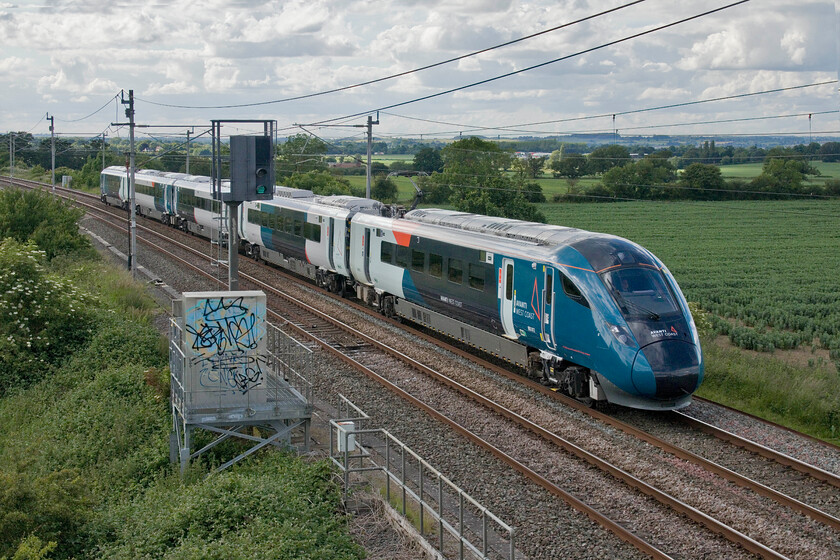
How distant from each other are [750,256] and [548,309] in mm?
43647

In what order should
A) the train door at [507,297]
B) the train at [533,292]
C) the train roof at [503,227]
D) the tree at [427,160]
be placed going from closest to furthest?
1. the train at [533,292]
2. the train roof at [503,227]
3. the train door at [507,297]
4. the tree at [427,160]

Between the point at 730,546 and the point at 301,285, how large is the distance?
21.9 metres

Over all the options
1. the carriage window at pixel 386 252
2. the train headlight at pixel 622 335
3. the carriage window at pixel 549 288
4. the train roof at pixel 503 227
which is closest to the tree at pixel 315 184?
the carriage window at pixel 386 252

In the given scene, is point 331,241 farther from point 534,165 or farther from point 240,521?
point 534,165

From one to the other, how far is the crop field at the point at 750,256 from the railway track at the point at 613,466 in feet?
43.9

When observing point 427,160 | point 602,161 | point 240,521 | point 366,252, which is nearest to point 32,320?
point 366,252

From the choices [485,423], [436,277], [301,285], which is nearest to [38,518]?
[485,423]

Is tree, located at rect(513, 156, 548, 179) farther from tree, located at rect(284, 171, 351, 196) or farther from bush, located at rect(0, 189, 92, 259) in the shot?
bush, located at rect(0, 189, 92, 259)

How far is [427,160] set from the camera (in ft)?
345

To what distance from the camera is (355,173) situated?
112m

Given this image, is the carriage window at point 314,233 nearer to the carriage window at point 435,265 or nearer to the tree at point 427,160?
the carriage window at point 435,265

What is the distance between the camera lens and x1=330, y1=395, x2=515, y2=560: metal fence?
10.2m

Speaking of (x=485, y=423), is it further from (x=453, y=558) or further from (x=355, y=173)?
(x=355, y=173)

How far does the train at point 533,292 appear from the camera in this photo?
605 inches
